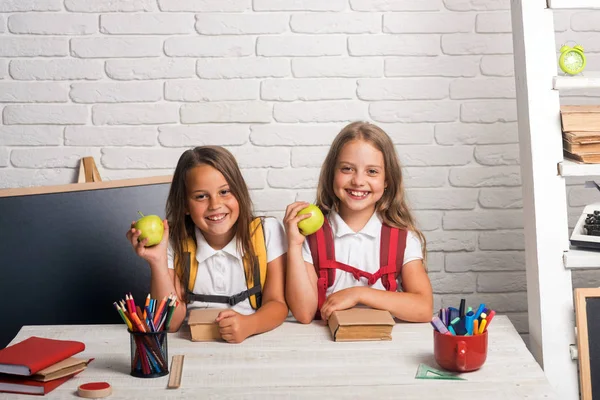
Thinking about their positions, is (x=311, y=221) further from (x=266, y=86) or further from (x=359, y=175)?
(x=266, y=86)

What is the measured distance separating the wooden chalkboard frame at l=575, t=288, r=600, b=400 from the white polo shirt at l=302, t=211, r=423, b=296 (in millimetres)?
434

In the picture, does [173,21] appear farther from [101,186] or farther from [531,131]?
[531,131]

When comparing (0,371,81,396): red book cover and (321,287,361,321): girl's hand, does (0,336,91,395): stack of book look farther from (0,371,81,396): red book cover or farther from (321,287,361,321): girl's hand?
(321,287,361,321): girl's hand

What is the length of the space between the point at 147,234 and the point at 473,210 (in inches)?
53.4

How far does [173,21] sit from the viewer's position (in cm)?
283

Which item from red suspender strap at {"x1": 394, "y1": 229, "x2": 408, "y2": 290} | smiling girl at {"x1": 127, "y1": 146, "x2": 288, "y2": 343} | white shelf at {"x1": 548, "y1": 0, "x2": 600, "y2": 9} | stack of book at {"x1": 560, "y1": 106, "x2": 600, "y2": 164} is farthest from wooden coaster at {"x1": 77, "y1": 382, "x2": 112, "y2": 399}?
white shelf at {"x1": 548, "y1": 0, "x2": 600, "y2": 9}

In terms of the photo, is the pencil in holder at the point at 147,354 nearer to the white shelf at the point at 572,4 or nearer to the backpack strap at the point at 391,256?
the backpack strap at the point at 391,256

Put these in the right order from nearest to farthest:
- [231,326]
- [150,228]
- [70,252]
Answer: [231,326] → [150,228] → [70,252]

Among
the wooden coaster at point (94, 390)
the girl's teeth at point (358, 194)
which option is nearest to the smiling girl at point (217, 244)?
the girl's teeth at point (358, 194)

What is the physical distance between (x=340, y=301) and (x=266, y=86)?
1.06 metres

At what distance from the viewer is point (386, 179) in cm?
230

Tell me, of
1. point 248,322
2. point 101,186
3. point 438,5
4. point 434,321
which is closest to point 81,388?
point 248,322

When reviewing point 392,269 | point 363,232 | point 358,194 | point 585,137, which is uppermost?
point 585,137

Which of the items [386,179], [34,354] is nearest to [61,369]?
[34,354]
